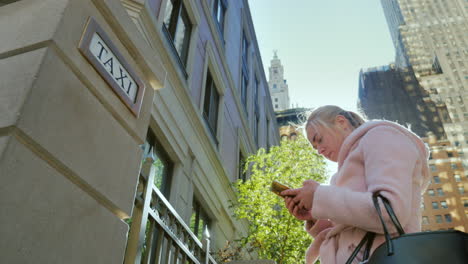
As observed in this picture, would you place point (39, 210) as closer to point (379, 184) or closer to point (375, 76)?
point (379, 184)

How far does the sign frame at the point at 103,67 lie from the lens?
2082mm

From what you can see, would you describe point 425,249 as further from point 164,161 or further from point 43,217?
point 164,161

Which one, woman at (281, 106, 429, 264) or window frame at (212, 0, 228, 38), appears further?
window frame at (212, 0, 228, 38)

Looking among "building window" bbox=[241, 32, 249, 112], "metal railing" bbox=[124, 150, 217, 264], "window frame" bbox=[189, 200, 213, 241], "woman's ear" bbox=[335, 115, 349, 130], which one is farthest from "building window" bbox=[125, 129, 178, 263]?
"building window" bbox=[241, 32, 249, 112]

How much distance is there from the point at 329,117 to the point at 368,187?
72 centimetres

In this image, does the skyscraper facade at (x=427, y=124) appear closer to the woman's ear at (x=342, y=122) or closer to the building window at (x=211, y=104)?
the building window at (x=211, y=104)

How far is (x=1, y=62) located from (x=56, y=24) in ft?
1.02

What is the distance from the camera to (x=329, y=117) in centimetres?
243

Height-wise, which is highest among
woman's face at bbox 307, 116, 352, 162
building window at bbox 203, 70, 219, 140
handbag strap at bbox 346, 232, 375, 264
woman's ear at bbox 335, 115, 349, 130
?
building window at bbox 203, 70, 219, 140

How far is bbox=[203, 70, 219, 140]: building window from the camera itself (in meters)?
12.3

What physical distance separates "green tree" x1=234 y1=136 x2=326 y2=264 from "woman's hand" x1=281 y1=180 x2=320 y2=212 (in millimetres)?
7654

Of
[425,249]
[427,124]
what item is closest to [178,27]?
[425,249]

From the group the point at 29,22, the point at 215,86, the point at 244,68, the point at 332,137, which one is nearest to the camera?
the point at 29,22

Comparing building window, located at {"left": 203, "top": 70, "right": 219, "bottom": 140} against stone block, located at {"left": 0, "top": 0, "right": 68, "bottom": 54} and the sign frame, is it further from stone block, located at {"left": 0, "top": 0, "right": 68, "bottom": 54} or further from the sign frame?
stone block, located at {"left": 0, "top": 0, "right": 68, "bottom": 54}
